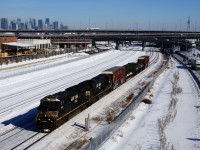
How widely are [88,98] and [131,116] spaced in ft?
16.4

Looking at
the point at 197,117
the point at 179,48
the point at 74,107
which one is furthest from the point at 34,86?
the point at 179,48

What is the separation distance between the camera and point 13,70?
237ft

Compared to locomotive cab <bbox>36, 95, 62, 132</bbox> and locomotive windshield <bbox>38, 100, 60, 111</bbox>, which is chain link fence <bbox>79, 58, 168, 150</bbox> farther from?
locomotive windshield <bbox>38, 100, 60, 111</bbox>

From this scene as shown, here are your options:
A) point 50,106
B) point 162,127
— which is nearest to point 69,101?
point 50,106

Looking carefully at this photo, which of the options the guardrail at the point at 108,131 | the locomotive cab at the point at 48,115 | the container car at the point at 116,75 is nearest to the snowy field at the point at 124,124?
the guardrail at the point at 108,131

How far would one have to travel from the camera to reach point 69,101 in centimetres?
2972

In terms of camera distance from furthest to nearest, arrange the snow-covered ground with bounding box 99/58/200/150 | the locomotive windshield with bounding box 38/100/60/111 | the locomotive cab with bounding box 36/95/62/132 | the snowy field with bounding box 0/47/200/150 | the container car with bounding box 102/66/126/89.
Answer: the container car with bounding box 102/66/126/89
the locomotive windshield with bounding box 38/100/60/111
the locomotive cab with bounding box 36/95/62/132
the snowy field with bounding box 0/47/200/150
the snow-covered ground with bounding box 99/58/200/150

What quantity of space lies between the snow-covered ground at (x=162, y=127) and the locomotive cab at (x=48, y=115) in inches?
183

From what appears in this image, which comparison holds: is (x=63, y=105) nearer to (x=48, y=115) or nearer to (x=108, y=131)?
(x=48, y=115)

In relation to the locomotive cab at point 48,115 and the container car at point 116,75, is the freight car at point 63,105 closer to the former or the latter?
the locomotive cab at point 48,115

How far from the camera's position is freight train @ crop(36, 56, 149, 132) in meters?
27.0

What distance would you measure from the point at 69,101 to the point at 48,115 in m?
3.17

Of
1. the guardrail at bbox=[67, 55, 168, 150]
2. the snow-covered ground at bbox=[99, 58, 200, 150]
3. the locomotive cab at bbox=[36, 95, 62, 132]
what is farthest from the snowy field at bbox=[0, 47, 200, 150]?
the locomotive cab at bbox=[36, 95, 62, 132]

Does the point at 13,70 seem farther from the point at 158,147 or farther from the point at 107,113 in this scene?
the point at 158,147
